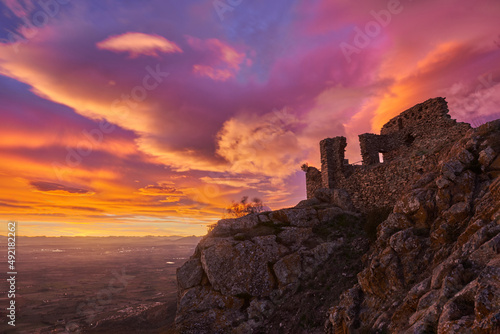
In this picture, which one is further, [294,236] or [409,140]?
[409,140]

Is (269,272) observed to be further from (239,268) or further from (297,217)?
(297,217)

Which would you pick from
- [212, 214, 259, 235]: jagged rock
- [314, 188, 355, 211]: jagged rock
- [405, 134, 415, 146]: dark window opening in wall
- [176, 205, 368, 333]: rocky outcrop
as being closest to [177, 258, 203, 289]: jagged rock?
[176, 205, 368, 333]: rocky outcrop

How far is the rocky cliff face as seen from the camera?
7.74 meters

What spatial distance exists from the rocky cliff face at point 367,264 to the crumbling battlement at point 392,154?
68.8 inches

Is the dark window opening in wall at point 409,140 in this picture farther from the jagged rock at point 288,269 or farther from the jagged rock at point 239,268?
the jagged rock at point 239,268

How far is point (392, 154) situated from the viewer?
30.2 m

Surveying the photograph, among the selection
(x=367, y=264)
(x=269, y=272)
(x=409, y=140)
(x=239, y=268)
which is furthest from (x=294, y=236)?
(x=409, y=140)

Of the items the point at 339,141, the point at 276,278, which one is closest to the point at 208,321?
the point at 276,278

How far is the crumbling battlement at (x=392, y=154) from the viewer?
69.8 feet

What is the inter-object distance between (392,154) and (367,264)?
18.1 m

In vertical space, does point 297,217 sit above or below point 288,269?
above

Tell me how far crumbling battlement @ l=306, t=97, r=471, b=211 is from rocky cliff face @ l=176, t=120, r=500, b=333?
1.75 m

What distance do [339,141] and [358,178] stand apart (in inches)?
229

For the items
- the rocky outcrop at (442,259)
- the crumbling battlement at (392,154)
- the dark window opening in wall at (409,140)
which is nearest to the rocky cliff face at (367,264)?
the rocky outcrop at (442,259)
